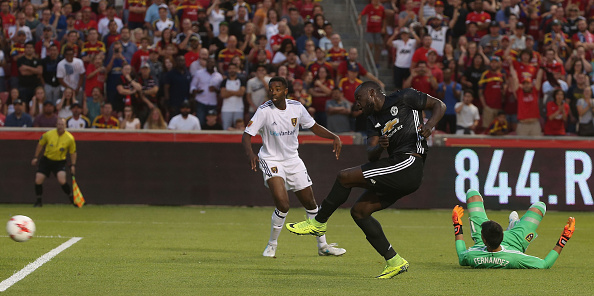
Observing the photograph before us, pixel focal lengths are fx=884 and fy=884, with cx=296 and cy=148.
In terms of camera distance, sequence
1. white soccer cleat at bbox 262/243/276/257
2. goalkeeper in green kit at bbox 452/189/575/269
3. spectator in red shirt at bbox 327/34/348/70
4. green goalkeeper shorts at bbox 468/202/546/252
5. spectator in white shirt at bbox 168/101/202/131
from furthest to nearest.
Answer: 1. spectator in red shirt at bbox 327/34/348/70
2. spectator in white shirt at bbox 168/101/202/131
3. white soccer cleat at bbox 262/243/276/257
4. green goalkeeper shorts at bbox 468/202/546/252
5. goalkeeper in green kit at bbox 452/189/575/269

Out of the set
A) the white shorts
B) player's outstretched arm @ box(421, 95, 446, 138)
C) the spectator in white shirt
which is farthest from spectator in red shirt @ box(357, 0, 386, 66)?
player's outstretched arm @ box(421, 95, 446, 138)

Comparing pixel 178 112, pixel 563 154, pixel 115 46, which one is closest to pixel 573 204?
pixel 563 154

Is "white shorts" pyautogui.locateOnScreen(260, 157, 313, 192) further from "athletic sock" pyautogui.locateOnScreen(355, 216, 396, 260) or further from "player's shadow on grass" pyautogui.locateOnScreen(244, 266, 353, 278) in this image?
"athletic sock" pyautogui.locateOnScreen(355, 216, 396, 260)

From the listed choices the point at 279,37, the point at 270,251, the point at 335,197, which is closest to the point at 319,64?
the point at 279,37

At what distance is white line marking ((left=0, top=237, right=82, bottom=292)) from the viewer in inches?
338

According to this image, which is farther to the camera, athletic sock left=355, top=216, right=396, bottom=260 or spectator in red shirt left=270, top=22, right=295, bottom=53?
spectator in red shirt left=270, top=22, right=295, bottom=53

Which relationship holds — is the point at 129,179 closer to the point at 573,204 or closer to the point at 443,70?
the point at 443,70

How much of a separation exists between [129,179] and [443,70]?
27.5 feet

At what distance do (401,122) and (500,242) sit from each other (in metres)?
1.95

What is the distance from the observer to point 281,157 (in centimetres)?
1191

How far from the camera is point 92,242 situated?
12883mm

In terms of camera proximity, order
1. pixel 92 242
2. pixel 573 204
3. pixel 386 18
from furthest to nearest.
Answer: pixel 386 18
pixel 573 204
pixel 92 242

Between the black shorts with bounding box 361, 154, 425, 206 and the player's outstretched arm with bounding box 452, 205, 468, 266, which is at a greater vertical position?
the black shorts with bounding box 361, 154, 425, 206

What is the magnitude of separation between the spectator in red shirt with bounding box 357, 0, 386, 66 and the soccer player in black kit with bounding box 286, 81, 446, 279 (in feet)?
51.3
